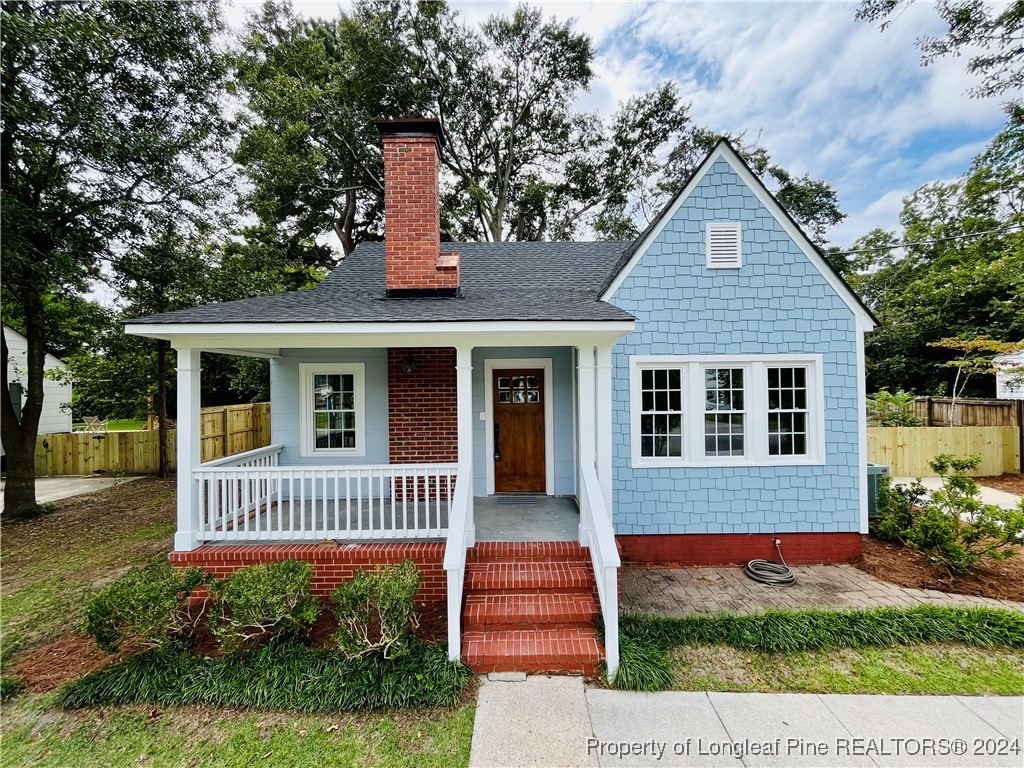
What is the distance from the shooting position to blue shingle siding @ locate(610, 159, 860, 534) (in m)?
5.89

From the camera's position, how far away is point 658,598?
491 cm

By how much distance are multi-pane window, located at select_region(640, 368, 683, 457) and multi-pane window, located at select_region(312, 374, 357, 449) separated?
4.69 metres

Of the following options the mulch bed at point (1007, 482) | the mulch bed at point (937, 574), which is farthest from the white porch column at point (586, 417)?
the mulch bed at point (1007, 482)

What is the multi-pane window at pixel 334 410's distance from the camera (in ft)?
23.2

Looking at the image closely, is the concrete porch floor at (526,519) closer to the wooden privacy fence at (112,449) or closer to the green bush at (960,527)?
the green bush at (960,527)

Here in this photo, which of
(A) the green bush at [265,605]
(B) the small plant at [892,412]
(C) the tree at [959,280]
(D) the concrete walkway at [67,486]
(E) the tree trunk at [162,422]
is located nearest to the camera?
(A) the green bush at [265,605]

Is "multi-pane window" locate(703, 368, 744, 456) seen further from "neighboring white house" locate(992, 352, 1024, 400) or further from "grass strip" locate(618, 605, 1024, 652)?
"neighboring white house" locate(992, 352, 1024, 400)

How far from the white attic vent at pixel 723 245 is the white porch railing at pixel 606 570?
370 centimetres

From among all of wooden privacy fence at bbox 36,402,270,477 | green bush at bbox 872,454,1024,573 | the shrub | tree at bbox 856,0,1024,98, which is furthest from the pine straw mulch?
tree at bbox 856,0,1024,98

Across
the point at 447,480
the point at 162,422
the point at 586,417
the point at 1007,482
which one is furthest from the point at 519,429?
the point at 1007,482

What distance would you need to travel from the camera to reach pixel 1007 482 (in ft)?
31.9

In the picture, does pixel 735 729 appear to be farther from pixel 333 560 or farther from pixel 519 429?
pixel 519 429

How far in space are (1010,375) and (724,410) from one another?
40.7 ft

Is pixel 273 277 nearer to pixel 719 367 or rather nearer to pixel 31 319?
pixel 31 319
